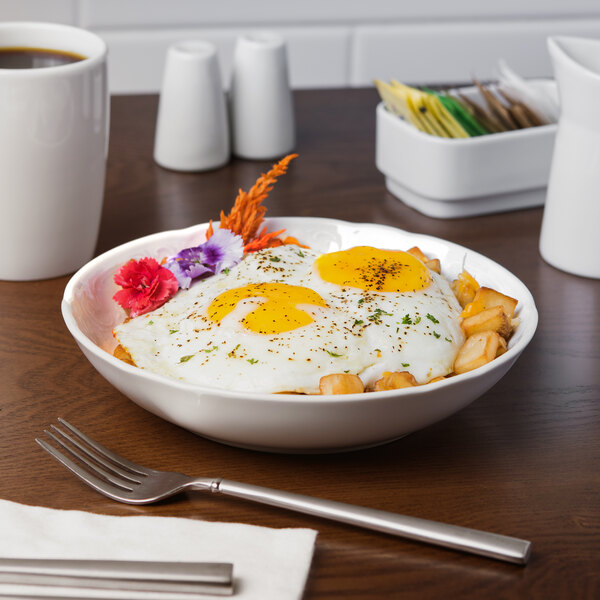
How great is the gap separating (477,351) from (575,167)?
20.5 inches

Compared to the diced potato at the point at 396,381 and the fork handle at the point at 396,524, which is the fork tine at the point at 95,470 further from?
the diced potato at the point at 396,381

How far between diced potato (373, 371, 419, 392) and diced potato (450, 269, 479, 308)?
0.25 m

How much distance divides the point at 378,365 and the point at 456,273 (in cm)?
30

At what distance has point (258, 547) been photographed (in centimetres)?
75

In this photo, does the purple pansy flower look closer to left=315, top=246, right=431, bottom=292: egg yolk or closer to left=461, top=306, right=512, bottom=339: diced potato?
left=315, top=246, right=431, bottom=292: egg yolk

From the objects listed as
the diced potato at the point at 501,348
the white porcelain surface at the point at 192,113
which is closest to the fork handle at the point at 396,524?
the diced potato at the point at 501,348

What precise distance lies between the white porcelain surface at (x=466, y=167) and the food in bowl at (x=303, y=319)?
0.38 m

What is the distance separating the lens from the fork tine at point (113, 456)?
0.86 meters

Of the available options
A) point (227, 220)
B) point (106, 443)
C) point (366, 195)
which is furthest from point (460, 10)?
point (106, 443)

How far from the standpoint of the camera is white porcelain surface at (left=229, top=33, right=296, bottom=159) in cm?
172

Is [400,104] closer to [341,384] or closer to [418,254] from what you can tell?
[418,254]

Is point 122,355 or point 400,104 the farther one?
point 400,104

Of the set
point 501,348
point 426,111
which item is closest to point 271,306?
point 501,348

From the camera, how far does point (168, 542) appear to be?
30.1 inches
